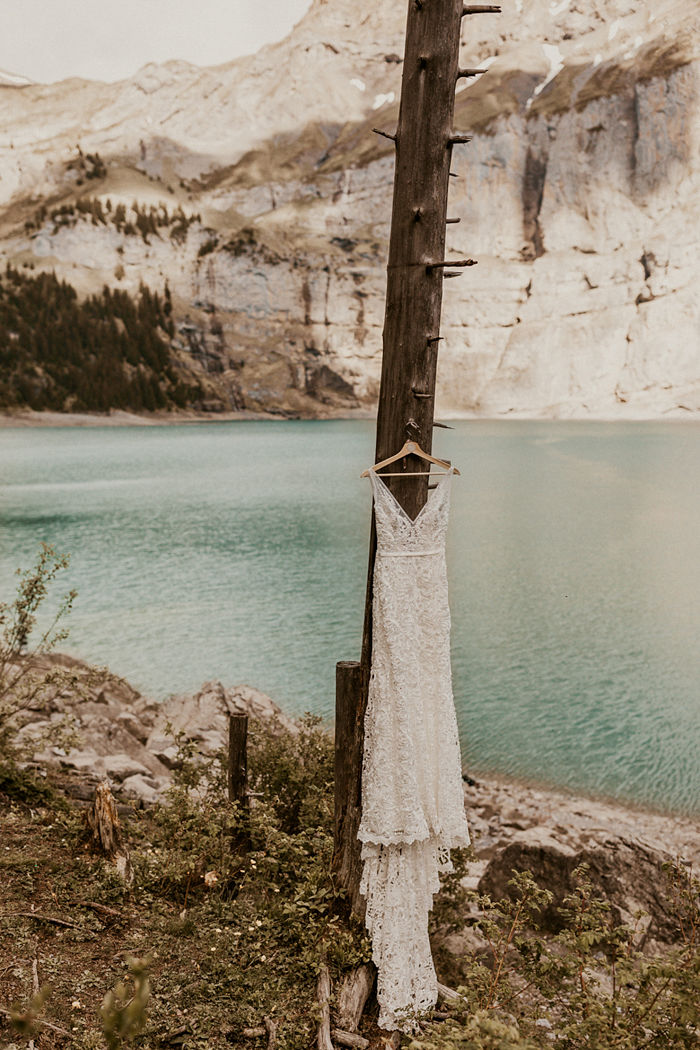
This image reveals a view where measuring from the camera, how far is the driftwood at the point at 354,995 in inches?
132

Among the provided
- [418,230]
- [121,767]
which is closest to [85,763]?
[121,767]

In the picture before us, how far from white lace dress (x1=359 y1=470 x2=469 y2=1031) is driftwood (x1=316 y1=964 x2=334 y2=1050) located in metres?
0.27

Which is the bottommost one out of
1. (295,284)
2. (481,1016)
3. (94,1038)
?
(94,1038)

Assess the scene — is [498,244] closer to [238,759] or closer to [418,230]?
[418,230]

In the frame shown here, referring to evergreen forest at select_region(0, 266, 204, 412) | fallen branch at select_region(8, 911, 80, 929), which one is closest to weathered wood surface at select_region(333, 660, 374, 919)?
fallen branch at select_region(8, 911, 80, 929)

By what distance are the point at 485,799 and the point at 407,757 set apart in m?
4.93

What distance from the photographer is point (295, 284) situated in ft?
341

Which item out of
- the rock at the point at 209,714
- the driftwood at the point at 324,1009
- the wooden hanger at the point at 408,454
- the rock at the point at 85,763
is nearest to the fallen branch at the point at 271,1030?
the driftwood at the point at 324,1009

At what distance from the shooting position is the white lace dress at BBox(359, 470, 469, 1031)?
139 inches

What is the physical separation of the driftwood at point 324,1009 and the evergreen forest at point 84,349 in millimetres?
97892

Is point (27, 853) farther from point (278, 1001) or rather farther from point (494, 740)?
point (494, 740)

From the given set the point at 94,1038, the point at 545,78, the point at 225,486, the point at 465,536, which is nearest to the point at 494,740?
the point at 94,1038

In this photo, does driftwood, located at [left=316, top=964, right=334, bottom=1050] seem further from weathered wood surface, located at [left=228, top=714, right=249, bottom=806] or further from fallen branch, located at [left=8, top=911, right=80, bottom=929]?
weathered wood surface, located at [left=228, top=714, right=249, bottom=806]

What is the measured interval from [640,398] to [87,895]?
9716 centimetres
